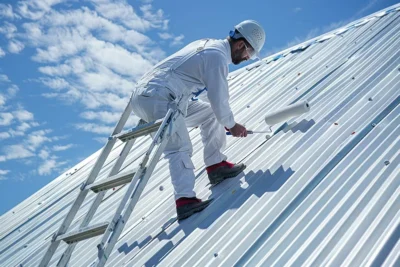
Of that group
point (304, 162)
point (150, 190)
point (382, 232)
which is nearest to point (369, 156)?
point (304, 162)

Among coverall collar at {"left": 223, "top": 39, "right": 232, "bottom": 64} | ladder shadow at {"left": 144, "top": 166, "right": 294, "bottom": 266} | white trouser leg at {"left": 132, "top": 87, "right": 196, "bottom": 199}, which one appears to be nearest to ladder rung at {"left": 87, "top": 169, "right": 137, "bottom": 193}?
white trouser leg at {"left": 132, "top": 87, "right": 196, "bottom": 199}

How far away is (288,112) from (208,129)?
0.77 meters

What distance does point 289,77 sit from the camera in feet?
18.6

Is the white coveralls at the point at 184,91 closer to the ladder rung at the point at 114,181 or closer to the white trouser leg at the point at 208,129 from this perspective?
the white trouser leg at the point at 208,129

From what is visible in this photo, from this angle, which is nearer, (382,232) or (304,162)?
(382,232)

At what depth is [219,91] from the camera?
3494mm

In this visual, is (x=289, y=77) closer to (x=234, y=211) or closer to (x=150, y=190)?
(x=150, y=190)

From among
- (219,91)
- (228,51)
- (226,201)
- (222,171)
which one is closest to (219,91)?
(219,91)

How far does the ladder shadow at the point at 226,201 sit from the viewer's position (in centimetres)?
312

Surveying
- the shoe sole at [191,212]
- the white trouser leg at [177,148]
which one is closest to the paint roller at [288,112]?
the white trouser leg at [177,148]

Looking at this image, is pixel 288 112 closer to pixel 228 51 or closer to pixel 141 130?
pixel 228 51

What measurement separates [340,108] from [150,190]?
7.19 ft

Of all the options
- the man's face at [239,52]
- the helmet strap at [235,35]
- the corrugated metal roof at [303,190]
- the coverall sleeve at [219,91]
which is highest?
the helmet strap at [235,35]

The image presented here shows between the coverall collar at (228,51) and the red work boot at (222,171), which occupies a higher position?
the coverall collar at (228,51)
